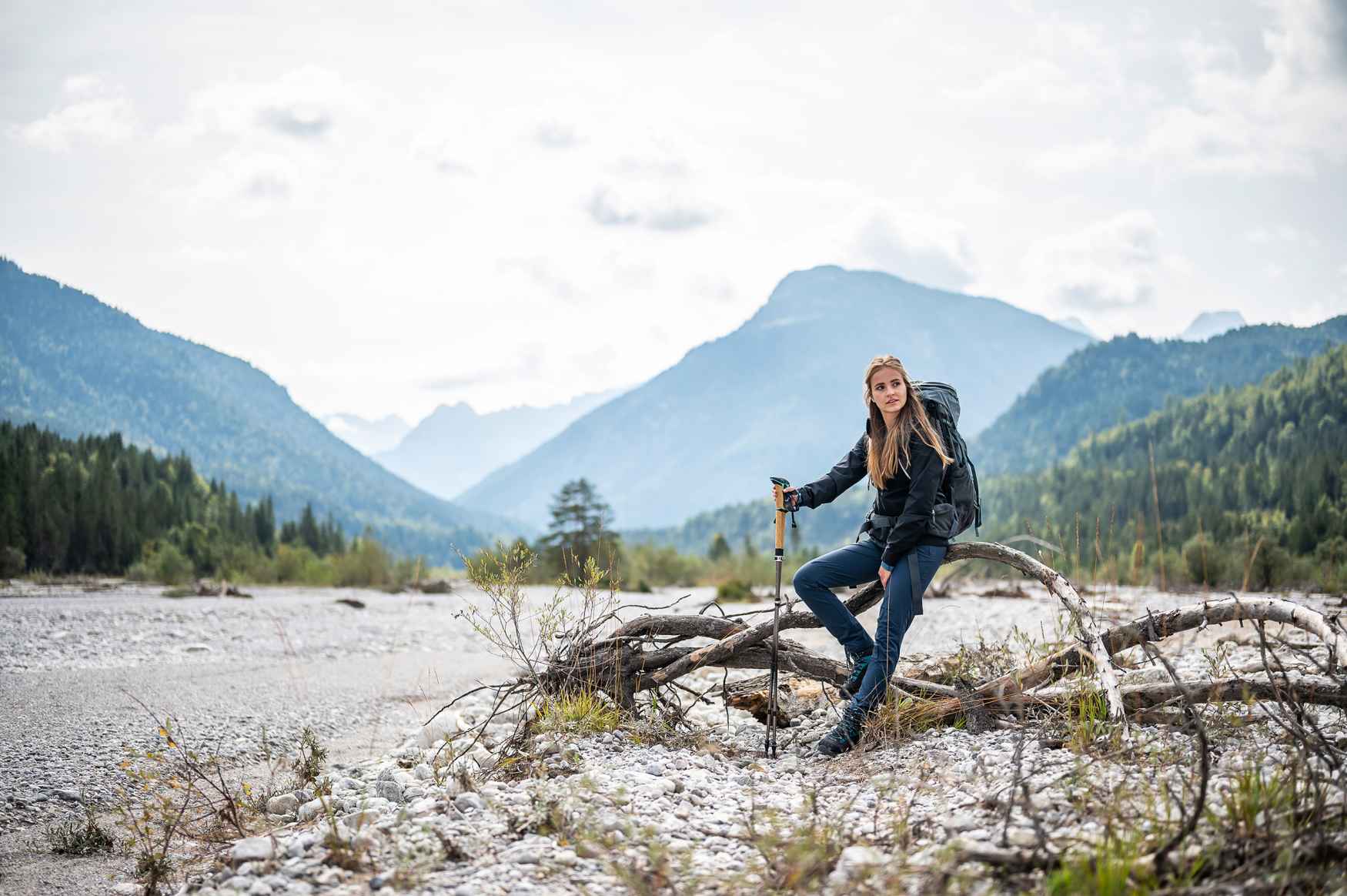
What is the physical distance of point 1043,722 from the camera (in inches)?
221

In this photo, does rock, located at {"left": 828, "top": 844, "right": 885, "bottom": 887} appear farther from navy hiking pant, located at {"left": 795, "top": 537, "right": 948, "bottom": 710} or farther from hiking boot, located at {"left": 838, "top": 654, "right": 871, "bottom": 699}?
hiking boot, located at {"left": 838, "top": 654, "right": 871, "bottom": 699}

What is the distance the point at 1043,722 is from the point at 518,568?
3.86m

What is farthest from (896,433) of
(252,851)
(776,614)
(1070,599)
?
(252,851)

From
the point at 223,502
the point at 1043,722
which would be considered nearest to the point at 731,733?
the point at 1043,722

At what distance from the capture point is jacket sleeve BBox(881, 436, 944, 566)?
5523 millimetres

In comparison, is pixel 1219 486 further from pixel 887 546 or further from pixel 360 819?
pixel 360 819

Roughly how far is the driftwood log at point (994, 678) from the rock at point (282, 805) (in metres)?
1.92

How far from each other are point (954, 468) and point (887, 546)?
0.69 metres

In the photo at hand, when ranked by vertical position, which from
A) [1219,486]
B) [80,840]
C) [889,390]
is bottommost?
[80,840]

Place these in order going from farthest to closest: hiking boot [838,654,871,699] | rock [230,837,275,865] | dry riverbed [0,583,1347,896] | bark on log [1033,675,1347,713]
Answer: hiking boot [838,654,871,699] → bark on log [1033,675,1347,713] → rock [230,837,275,865] → dry riverbed [0,583,1347,896]

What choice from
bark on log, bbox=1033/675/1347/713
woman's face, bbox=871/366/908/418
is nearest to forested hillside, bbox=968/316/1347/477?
bark on log, bbox=1033/675/1347/713

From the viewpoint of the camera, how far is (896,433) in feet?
18.7

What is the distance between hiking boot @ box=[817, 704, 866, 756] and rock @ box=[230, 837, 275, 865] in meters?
3.28

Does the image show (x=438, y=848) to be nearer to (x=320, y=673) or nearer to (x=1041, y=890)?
(x=1041, y=890)
